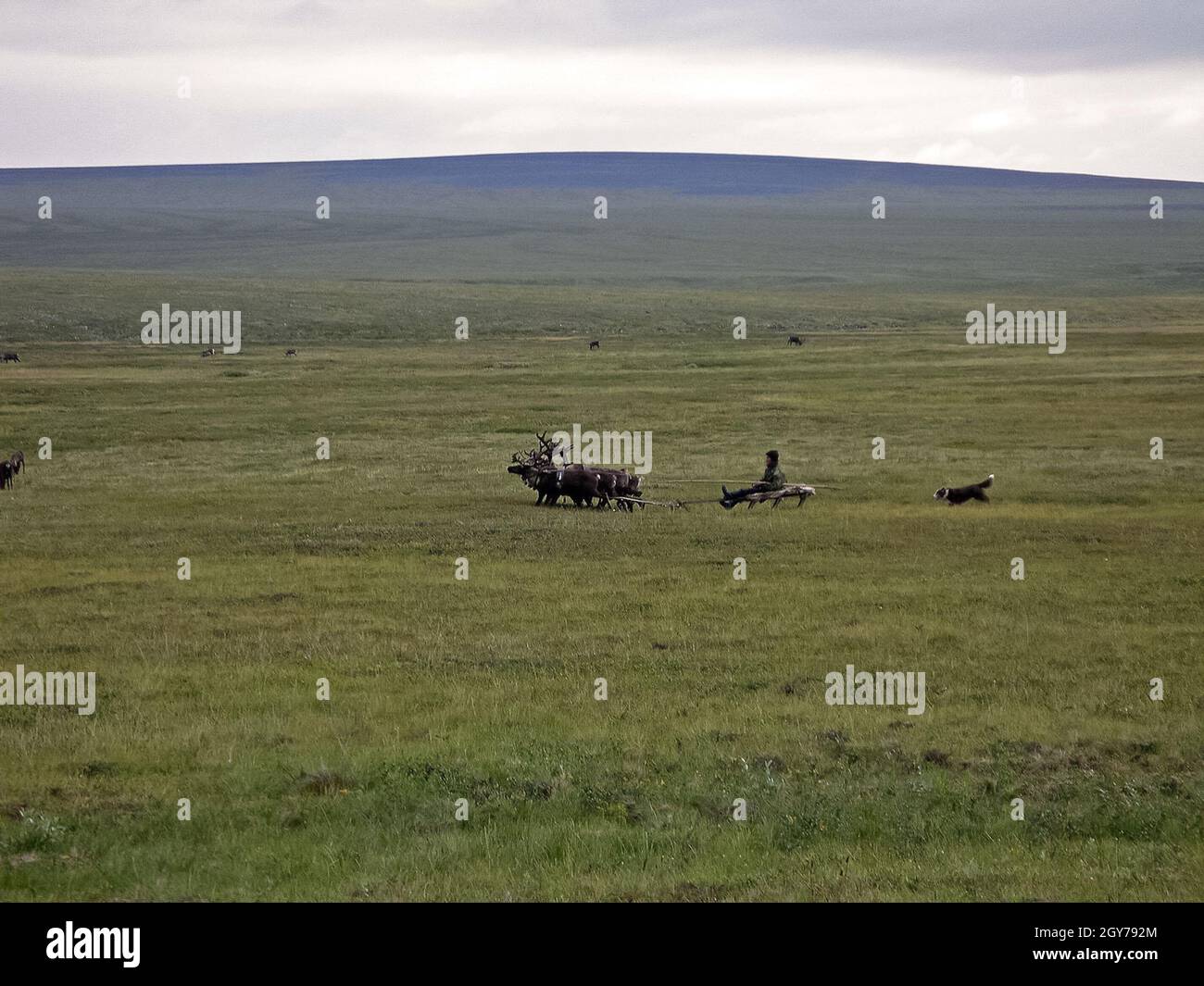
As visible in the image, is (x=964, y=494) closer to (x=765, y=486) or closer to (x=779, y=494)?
(x=779, y=494)

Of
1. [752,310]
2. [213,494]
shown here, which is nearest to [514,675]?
[213,494]

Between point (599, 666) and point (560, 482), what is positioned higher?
point (560, 482)

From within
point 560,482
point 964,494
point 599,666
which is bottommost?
point 599,666

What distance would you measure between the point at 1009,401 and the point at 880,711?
37445mm

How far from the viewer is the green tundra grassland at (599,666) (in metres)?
9.51

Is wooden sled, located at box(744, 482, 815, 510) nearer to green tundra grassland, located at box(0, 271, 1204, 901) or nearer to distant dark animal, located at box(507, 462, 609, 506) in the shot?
green tundra grassland, located at box(0, 271, 1204, 901)

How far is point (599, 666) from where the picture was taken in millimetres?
15531

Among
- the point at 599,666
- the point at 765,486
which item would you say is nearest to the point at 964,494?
the point at 765,486

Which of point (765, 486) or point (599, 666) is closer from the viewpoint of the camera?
point (599, 666)

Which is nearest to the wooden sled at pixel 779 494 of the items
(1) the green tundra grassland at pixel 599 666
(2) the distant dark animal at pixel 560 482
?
(1) the green tundra grassland at pixel 599 666

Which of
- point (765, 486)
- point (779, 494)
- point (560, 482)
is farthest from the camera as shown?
point (560, 482)

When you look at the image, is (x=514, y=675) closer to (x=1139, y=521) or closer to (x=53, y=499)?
(x=1139, y=521)

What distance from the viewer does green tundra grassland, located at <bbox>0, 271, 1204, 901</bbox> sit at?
A: 951 centimetres

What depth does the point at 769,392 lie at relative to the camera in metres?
53.6
